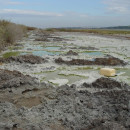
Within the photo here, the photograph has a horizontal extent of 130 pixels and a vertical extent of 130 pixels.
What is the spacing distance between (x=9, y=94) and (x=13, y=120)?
6.11 ft

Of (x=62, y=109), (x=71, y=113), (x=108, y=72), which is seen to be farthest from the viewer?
(x=108, y=72)

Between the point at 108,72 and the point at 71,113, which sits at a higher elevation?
the point at 108,72

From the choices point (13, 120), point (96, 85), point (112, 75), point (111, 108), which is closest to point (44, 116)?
point (13, 120)

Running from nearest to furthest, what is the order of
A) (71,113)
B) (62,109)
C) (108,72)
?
(71,113)
(62,109)
(108,72)

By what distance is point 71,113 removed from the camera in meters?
5.12

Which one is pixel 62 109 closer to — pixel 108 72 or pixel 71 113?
pixel 71 113

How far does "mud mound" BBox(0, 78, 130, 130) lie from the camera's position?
14.8ft

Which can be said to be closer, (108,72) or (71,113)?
(71,113)

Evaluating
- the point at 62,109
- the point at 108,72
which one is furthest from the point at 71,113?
the point at 108,72

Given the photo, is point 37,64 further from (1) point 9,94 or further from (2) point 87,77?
(1) point 9,94

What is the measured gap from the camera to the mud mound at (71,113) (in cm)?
452

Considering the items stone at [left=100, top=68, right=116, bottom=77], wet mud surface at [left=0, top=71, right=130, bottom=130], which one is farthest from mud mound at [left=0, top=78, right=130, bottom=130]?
stone at [left=100, top=68, right=116, bottom=77]

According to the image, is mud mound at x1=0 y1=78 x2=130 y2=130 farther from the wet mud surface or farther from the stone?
the stone

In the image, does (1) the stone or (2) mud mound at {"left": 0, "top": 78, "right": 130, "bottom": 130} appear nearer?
(2) mud mound at {"left": 0, "top": 78, "right": 130, "bottom": 130}
